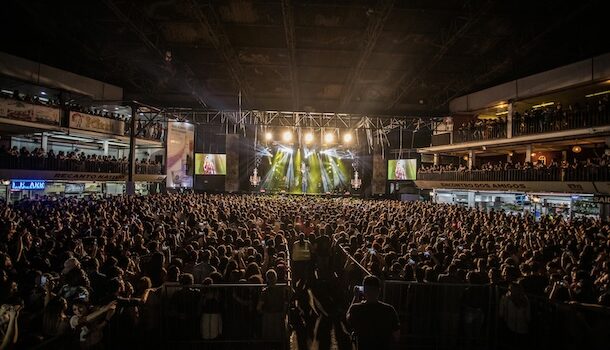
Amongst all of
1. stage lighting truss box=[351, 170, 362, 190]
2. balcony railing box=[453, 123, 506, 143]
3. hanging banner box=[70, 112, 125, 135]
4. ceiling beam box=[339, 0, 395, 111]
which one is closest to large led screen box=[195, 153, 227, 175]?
hanging banner box=[70, 112, 125, 135]

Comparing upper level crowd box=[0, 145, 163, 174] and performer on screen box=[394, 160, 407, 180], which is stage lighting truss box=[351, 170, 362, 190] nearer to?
performer on screen box=[394, 160, 407, 180]

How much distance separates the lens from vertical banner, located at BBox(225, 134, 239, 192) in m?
36.6

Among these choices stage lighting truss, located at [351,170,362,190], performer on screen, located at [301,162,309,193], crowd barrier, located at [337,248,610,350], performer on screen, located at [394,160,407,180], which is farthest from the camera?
performer on screen, located at [301,162,309,193]

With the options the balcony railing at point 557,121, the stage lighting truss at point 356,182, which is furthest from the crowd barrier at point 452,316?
the stage lighting truss at point 356,182

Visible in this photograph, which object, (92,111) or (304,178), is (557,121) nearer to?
(304,178)

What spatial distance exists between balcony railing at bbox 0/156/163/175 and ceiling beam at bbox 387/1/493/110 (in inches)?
758

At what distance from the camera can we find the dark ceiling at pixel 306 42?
14719 mm

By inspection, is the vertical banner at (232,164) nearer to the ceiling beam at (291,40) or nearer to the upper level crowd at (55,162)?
the upper level crowd at (55,162)

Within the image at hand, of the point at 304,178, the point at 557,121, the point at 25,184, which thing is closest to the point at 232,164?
the point at 304,178

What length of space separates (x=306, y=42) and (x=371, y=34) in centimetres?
338

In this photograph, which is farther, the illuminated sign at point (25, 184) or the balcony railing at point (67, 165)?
the illuminated sign at point (25, 184)

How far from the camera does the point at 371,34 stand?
15.5 metres

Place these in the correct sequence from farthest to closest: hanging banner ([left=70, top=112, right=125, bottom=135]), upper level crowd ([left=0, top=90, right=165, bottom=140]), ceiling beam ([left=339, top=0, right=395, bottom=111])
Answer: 1. hanging banner ([left=70, top=112, right=125, bottom=135])
2. upper level crowd ([left=0, top=90, right=165, bottom=140])
3. ceiling beam ([left=339, top=0, right=395, bottom=111])

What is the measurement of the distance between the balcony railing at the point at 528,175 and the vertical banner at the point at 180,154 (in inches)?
854
